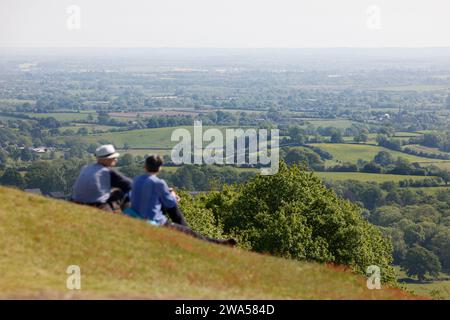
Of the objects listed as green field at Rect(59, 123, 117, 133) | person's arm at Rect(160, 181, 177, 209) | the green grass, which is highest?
person's arm at Rect(160, 181, 177, 209)

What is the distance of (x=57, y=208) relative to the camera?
18219mm

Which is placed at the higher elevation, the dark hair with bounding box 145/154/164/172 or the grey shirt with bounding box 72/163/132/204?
the dark hair with bounding box 145/154/164/172

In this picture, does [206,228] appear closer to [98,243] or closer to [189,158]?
[98,243]

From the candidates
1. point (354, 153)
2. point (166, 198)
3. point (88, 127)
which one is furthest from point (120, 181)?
point (88, 127)

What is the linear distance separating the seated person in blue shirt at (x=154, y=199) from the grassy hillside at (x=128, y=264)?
879 millimetres

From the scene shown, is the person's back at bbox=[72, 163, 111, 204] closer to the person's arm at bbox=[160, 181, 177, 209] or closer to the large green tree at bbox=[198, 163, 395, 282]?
the person's arm at bbox=[160, 181, 177, 209]

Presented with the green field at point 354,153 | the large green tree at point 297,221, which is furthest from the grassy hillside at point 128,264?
the green field at point 354,153

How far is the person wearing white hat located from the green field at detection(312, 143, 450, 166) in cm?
12679

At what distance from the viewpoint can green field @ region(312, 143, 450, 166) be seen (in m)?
149

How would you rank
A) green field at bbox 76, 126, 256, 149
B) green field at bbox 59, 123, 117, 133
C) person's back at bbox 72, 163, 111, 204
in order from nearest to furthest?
person's back at bbox 72, 163, 111, 204
green field at bbox 76, 126, 256, 149
green field at bbox 59, 123, 117, 133

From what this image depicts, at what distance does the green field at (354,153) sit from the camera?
149 m

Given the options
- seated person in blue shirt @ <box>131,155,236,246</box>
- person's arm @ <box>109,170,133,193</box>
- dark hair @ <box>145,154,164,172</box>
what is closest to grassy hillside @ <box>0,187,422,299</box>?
seated person in blue shirt @ <box>131,155,236,246</box>

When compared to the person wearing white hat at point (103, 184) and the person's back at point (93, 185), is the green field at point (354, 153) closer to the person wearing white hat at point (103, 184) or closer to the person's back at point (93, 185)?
the person wearing white hat at point (103, 184)

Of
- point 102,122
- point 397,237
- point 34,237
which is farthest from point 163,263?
point 102,122
